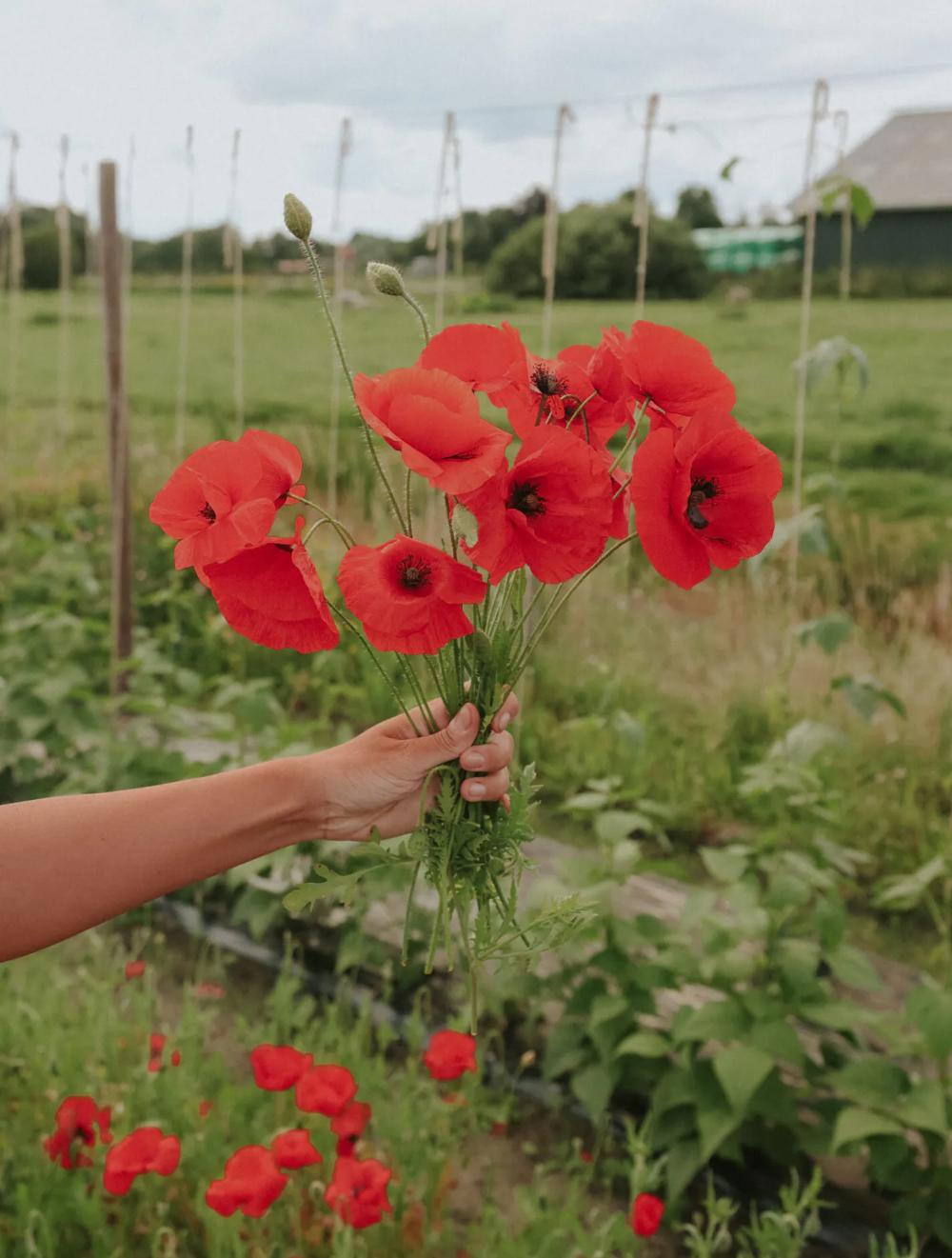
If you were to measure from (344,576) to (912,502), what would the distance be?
4.97 meters

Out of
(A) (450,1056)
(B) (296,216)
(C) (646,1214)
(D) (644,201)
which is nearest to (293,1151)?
(A) (450,1056)

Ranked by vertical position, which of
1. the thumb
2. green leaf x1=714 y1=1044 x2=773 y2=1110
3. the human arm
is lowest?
green leaf x1=714 y1=1044 x2=773 y2=1110

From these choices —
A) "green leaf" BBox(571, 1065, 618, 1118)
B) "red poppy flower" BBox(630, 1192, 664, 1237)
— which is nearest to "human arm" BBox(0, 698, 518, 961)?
"red poppy flower" BBox(630, 1192, 664, 1237)

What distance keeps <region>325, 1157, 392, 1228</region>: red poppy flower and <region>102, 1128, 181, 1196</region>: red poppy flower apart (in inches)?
7.8

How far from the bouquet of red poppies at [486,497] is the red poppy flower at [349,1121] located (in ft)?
2.42

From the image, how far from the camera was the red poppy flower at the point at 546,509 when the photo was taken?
2.35 feet

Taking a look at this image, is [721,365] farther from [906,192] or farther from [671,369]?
[671,369]

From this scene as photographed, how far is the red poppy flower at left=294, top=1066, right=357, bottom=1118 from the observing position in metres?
1.45

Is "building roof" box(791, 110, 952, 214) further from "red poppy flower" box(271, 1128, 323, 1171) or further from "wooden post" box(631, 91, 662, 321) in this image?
"red poppy flower" box(271, 1128, 323, 1171)

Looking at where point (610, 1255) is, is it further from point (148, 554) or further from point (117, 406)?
point (148, 554)

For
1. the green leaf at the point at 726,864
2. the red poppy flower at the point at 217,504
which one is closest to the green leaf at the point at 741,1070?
the green leaf at the point at 726,864

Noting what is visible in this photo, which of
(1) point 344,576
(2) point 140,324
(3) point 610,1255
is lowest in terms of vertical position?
(3) point 610,1255

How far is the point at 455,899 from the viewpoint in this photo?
2.85ft

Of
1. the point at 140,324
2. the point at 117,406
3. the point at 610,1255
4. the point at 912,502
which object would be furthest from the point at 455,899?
the point at 140,324
